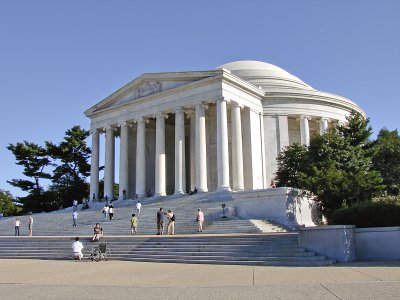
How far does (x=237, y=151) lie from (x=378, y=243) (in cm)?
3035

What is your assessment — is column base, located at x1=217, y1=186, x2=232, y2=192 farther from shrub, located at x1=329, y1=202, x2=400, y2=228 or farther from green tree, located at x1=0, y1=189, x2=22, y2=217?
green tree, located at x1=0, y1=189, x2=22, y2=217

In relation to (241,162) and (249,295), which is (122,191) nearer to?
(241,162)

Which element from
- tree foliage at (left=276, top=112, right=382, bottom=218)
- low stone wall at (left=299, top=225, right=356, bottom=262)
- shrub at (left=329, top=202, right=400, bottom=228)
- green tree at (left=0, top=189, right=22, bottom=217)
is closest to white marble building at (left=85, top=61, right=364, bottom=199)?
tree foliage at (left=276, top=112, right=382, bottom=218)

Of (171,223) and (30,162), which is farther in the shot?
(30,162)

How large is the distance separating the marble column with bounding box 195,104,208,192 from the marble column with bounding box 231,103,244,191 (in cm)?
344

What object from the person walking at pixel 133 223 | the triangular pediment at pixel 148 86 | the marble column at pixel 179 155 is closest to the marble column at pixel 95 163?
the triangular pediment at pixel 148 86

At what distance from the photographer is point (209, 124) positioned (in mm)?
56781

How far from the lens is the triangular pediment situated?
5128 centimetres

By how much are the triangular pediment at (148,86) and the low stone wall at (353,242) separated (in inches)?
1221

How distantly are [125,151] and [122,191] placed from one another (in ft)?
18.3

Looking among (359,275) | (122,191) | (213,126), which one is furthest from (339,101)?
(359,275)

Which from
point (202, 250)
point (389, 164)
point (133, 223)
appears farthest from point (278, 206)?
point (389, 164)

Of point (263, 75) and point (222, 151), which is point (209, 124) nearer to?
point (222, 151)

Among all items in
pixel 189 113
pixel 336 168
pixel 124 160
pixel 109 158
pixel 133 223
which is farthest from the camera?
pixel 109 158
